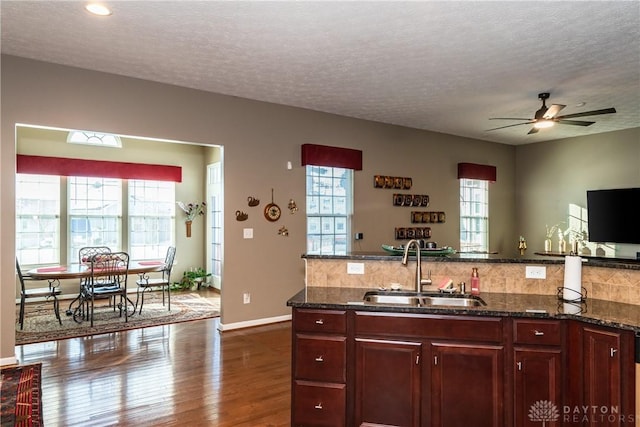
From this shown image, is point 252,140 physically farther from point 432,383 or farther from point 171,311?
point 432,383

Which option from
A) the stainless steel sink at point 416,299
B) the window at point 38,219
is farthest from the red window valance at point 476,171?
the window at point 38,219

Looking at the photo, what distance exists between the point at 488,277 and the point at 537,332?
2.02 ft

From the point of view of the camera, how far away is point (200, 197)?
26.1 feet

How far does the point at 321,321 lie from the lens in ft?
7.84

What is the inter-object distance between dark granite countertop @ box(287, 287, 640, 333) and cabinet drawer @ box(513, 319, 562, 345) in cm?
4

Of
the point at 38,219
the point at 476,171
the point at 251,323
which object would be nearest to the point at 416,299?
the point at 251,323

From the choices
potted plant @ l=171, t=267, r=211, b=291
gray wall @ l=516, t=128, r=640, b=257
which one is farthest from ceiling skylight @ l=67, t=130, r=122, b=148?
gray wall @ l=516, t=128, r=640, b=257

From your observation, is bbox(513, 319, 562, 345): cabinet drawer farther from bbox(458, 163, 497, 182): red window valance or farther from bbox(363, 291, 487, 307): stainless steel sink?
bbox(458, 163, 497, 182): red window valance

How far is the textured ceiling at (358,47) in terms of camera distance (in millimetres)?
2840

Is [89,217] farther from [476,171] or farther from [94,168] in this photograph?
[476,171]

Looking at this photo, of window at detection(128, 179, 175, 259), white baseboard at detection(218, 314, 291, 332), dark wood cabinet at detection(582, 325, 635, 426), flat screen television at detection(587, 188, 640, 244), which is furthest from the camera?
window at detection(128, 179, 175, 259)

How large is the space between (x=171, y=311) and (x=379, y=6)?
16.0 ft

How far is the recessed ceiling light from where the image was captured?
277cm

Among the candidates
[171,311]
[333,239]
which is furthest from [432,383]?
[171,311]
